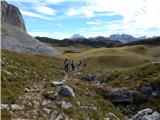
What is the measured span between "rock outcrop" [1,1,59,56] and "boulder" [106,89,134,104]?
188 ft

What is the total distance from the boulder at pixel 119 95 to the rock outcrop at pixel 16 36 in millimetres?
57356

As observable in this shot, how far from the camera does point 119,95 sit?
40156 millimetres

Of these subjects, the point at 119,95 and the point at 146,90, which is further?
the point at 146,90

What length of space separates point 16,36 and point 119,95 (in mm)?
81188

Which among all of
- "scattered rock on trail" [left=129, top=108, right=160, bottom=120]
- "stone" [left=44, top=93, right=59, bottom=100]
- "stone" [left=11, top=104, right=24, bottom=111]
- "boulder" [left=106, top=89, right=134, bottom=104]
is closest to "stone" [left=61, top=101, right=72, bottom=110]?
"stone" [left=44, top=93, right=59, bottom=100]

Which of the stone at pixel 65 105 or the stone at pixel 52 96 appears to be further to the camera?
the stone at pixel 52 96

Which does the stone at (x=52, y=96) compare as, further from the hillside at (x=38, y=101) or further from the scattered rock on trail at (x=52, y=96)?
the hillside at (x=38, y=101)

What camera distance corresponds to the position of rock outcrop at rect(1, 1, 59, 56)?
4037 inches

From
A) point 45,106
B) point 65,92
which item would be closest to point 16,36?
point 65,92

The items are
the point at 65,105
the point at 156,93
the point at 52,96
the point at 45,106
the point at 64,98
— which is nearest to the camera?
the point at 45,106

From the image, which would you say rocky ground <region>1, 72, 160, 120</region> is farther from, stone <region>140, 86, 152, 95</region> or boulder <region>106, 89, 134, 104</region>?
stone <region>140, 86, 152, 95</region>

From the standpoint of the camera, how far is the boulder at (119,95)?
39.7 meters

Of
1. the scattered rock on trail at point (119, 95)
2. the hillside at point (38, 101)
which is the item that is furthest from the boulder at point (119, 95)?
the hillside at point (38, 101)

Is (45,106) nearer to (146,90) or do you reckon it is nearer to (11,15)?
(146,90)
